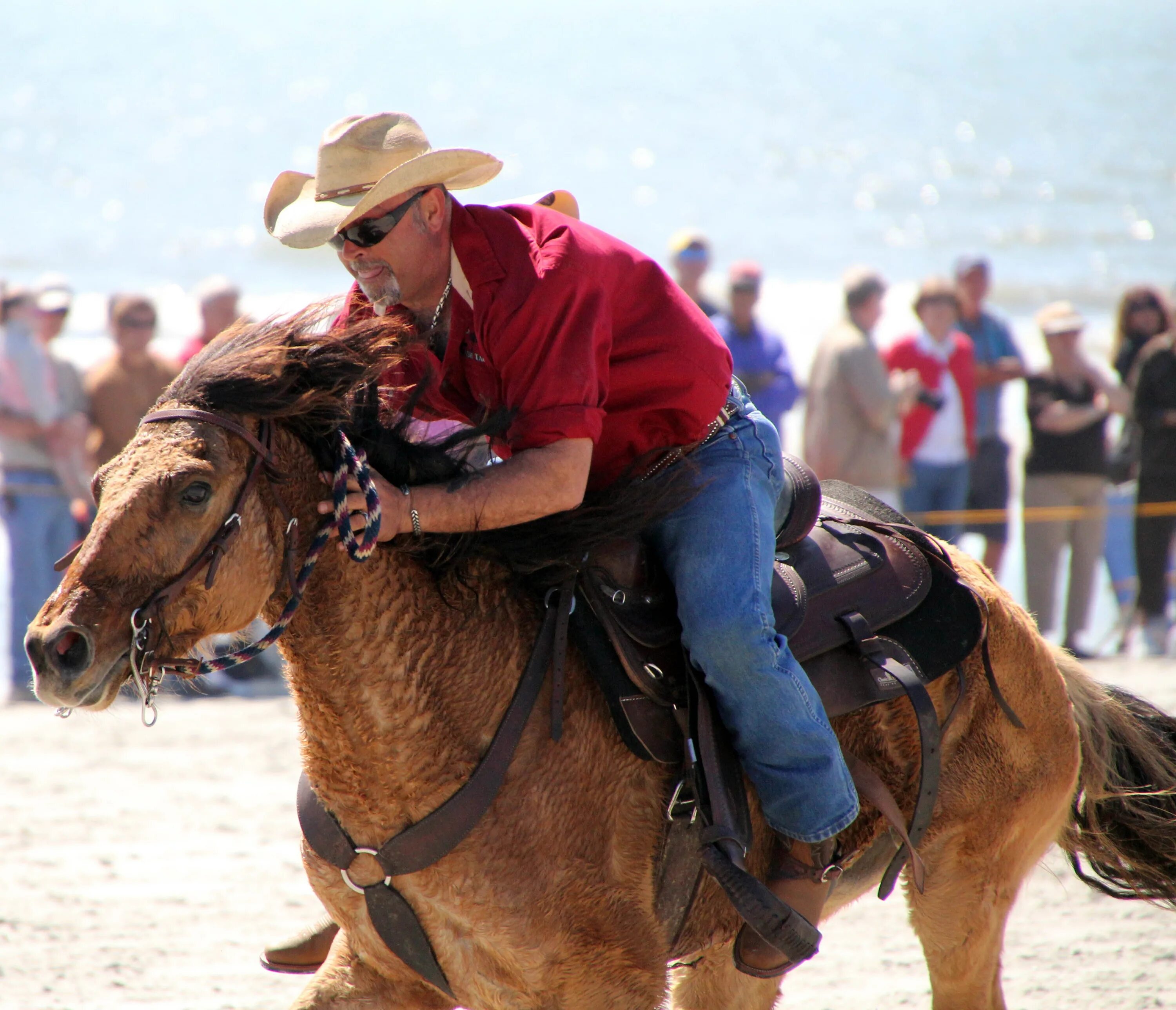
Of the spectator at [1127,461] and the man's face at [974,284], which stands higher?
the man's face at [974,284]

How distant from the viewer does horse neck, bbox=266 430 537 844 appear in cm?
256

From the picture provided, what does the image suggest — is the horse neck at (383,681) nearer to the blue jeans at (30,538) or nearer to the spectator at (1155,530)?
the blue jeans at (30,538)

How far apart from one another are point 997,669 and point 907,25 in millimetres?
71609

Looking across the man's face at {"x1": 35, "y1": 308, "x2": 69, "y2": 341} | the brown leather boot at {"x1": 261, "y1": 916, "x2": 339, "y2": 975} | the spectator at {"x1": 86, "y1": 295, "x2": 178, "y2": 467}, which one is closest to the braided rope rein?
the brown leather boot at {"x1": 261, "y1": 916, "x2": 339, "y2": 975}

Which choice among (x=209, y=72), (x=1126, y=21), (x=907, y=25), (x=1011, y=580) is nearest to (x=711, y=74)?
(x=209, y=72)

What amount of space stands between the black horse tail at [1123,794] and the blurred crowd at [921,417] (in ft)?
11.8

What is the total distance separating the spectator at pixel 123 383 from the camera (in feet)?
25.0

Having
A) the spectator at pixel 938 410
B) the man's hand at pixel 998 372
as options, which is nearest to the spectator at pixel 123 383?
the spectator at pixel 938 410

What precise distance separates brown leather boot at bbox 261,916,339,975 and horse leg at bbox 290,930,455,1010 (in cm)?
42

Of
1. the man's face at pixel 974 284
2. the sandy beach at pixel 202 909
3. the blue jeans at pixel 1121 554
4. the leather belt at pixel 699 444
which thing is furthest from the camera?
the blue jeans at pixel 1121 554

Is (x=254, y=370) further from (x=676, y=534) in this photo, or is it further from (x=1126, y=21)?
(x=1126, y=21)

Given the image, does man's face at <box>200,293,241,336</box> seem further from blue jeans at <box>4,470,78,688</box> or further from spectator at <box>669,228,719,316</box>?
spectator at <box>669,228,719,316</box>

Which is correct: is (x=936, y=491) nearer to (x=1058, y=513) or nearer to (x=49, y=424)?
(x=1058, y=513)

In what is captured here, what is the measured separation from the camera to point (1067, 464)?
862 cm
